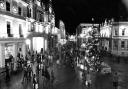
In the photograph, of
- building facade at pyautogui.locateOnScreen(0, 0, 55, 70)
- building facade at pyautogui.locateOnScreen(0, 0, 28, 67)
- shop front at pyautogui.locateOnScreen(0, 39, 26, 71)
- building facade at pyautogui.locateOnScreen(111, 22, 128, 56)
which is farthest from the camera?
building facade at pyautogui.locateOnScreen(111, 22, 128, 56)

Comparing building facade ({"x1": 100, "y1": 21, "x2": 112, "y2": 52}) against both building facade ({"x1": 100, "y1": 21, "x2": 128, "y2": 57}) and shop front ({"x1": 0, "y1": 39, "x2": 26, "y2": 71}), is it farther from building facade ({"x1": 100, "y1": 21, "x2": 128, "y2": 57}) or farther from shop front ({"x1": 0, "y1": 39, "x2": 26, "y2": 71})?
shop front ({"x1": 0, "y1": 39, "x2": 26, "y2": 71})

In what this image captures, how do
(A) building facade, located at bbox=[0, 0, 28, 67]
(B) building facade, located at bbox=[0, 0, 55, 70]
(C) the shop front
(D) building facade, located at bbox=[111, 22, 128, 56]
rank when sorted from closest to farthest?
(C) the shop front, (A) building facade, located at bbox=[0, 0, 28, 67], (B) building facade, located at bbox=[0, 0, 55, 70], (D) building facade, located at bbox=[111, 22, 128, 56]

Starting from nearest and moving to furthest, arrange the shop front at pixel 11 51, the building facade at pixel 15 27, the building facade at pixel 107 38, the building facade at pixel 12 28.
→ 1. the shop front at pixel 11 51
2. the building facade at pixel 12 28
3. the building facade at pixel 15 27
4. the building facade at pixel 107 38

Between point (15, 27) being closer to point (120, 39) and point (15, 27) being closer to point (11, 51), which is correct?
point (11, 51)

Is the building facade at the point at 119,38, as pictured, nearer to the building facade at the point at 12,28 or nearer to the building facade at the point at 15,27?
the building facade at the point at 15,27

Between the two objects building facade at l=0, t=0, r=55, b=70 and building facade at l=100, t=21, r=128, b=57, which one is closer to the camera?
building facade at l=0, t=0, r=55, b=70

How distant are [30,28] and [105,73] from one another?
56.4ft

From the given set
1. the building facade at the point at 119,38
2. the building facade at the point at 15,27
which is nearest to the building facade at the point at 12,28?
the building facade at the point at 15,27

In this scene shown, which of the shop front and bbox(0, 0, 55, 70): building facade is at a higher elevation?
bbox(0, 0, 55, 70): building facade

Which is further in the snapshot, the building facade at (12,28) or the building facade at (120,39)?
the building facade at (120,39)

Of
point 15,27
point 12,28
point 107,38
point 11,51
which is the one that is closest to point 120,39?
point 107,38

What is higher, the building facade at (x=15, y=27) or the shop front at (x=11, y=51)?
the building facade at (x=15, y=27)

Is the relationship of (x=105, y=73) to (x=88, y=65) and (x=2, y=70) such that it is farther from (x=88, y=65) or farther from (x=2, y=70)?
(x=2, y=70)

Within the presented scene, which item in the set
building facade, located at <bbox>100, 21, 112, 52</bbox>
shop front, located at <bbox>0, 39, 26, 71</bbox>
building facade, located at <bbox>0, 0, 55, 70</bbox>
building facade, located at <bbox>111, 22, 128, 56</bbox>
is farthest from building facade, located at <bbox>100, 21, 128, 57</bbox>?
shop front, located at <bbox>0, 39, 26, 71</bbox>
